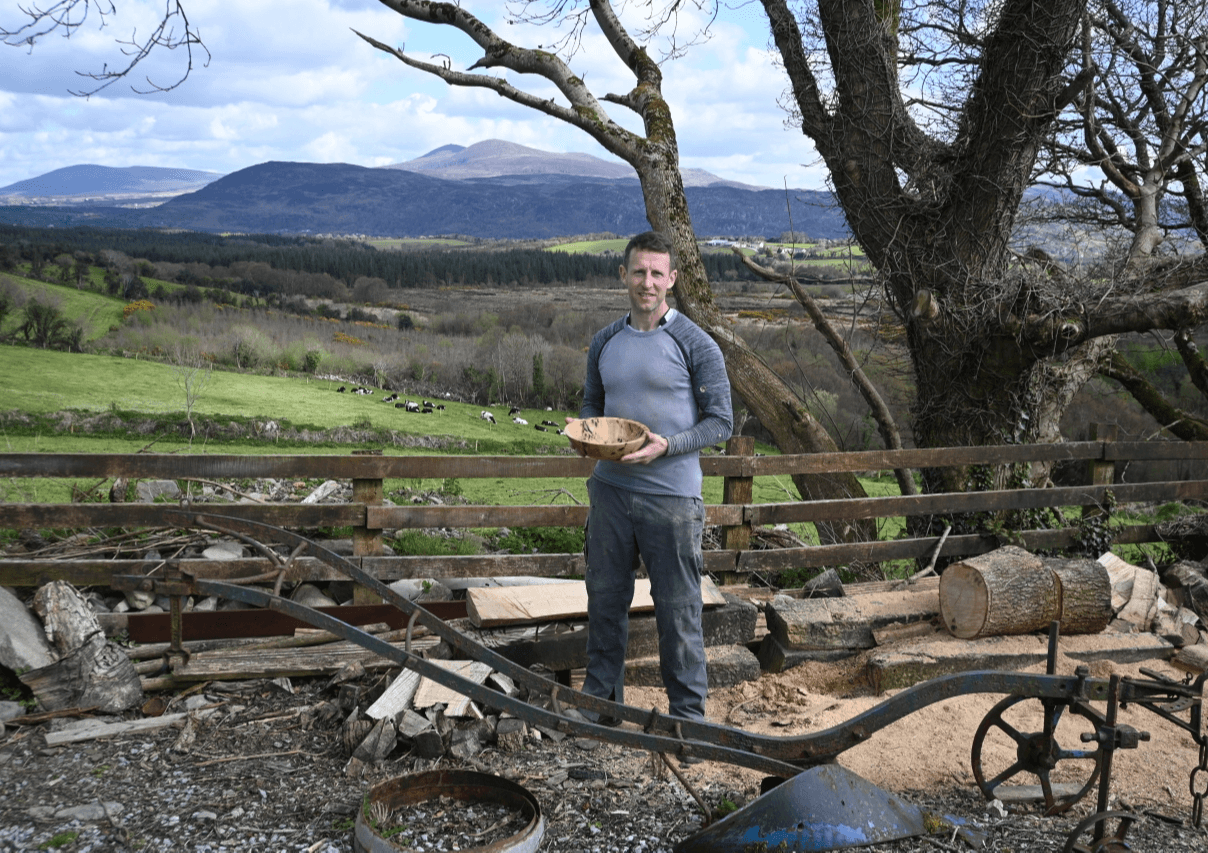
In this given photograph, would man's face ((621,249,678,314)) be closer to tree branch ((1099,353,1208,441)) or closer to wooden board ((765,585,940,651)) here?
wooden board ((765,585,940,651))

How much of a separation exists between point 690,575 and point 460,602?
2419mm

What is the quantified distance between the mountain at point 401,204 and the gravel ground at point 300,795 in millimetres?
22626

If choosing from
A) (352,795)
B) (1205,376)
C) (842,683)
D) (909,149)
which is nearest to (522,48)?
(909,149)

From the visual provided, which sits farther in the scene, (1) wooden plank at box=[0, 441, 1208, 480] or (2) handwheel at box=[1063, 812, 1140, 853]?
(1) wooden plank at box=[0, 441, 1208, 480]

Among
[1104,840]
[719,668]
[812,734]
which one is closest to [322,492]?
[719,668]

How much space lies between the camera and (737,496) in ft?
19.5

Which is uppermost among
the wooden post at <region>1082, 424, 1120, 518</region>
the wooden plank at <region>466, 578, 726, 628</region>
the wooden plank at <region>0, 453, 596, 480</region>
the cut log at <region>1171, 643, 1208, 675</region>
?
the wooden plank at <region>0, 453, 596, 480</region>

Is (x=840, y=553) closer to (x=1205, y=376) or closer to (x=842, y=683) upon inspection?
(x=842, y=683)

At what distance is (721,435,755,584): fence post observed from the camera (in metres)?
5.91

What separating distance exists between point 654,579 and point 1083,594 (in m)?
3.25

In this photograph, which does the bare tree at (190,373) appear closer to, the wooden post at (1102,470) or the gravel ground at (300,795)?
the gravel ground at (300,795)

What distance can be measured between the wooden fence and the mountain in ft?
63.1

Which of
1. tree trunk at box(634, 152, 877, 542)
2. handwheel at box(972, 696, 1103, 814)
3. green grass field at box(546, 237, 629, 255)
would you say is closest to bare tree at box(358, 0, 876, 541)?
tree trunk at box(634, 152, 877, 542)

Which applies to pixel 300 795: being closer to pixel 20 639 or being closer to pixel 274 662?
pixel 274 662
